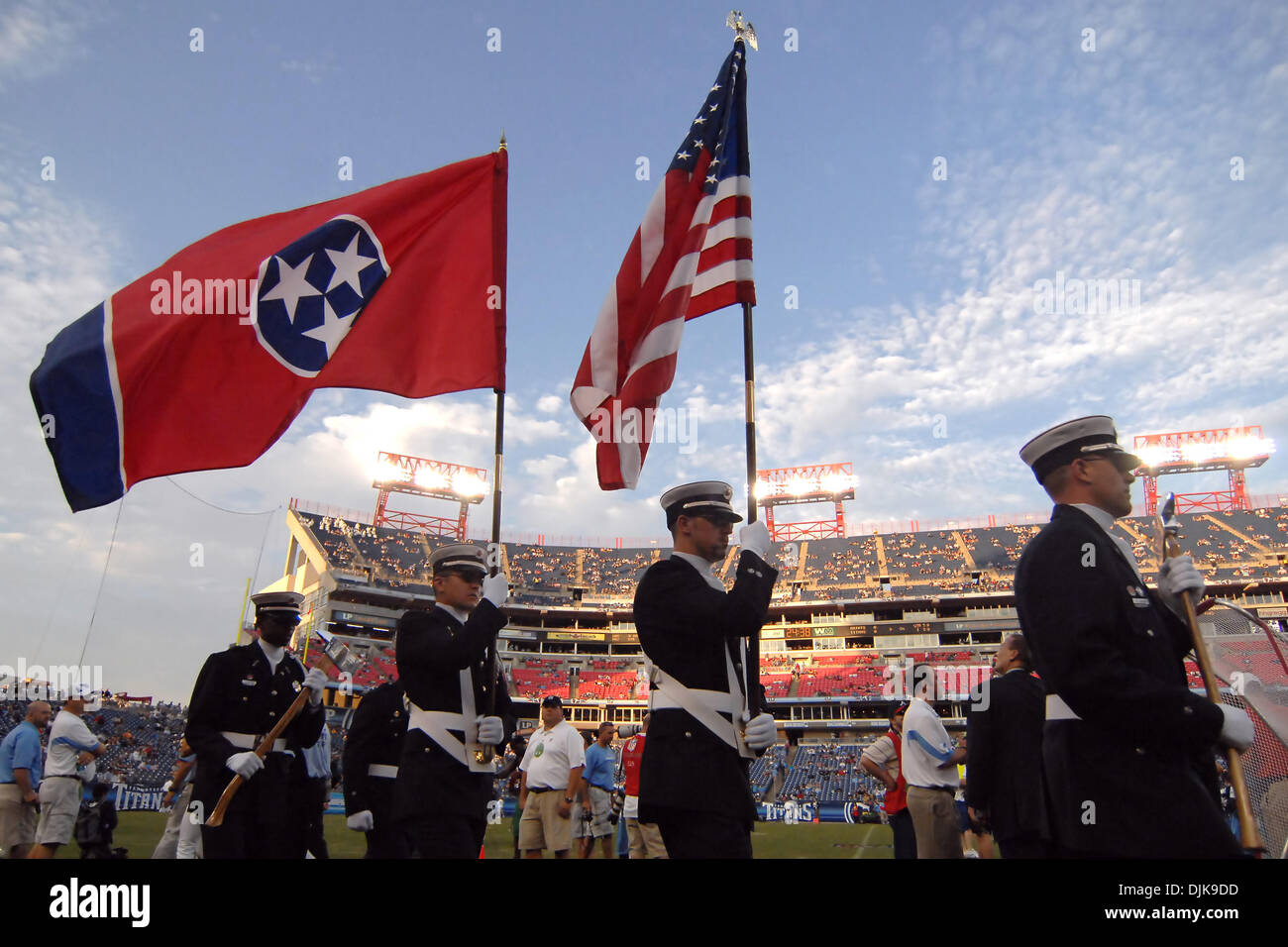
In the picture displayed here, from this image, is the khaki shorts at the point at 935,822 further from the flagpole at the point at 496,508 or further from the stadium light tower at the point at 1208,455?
the stadium light tower at the point at 1208,455

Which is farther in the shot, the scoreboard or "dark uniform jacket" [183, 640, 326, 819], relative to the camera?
the scoreboard

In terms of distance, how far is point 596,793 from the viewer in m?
11.5

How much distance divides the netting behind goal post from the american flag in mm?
3308

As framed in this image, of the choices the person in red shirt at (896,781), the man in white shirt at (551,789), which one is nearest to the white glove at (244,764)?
the man in white shirt at (551,789)

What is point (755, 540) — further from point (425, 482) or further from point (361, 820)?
point (425, 482)

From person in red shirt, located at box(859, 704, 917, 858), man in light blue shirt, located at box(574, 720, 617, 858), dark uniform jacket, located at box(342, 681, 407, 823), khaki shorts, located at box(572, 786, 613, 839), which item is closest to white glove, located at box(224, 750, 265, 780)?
dark uniform jacket, located at box(342, 681, 407, 823)

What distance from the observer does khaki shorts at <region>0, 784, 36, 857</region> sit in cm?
879

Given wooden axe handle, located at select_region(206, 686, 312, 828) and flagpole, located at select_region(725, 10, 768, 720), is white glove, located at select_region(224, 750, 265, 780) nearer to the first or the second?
wooden axe handle, located at select_region(206, 686, 312, 828)

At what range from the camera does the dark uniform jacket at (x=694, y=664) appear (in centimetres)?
345

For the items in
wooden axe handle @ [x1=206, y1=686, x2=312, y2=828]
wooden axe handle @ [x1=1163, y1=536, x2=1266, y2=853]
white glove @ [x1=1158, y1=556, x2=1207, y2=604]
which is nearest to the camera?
wooden axe handle @ [x1=1163, y1=536, x2=1266, y2=853]

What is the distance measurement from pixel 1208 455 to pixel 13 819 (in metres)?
68.8
